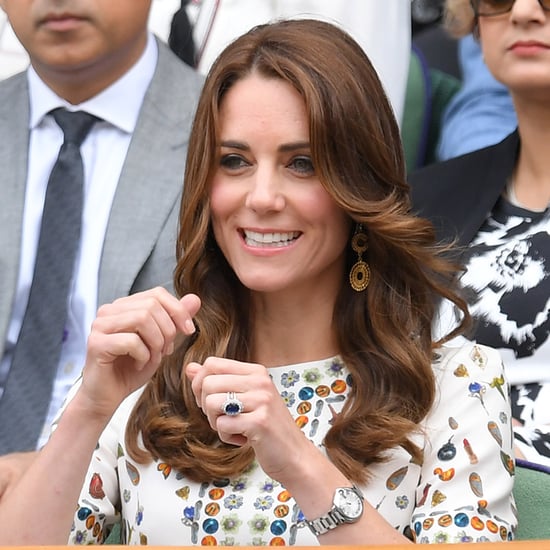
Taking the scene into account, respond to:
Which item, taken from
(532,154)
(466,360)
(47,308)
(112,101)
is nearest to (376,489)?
(466,360)

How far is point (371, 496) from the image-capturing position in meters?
1.72

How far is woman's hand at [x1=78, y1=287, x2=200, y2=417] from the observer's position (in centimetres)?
153

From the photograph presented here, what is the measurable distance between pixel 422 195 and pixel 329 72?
0.86 meters

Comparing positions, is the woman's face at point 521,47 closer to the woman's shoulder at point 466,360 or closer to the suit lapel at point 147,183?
the suit lapel at point 147,183

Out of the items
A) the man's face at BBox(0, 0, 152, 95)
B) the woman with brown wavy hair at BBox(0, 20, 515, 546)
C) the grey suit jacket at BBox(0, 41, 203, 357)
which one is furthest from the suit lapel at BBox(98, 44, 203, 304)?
the woman with brown wavy hair at BBox(0, 20, 515, 546)

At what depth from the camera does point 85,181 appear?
8.16 ft

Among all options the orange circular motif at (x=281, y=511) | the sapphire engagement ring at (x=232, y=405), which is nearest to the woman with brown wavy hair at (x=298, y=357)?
the orange circular motif at (x=281, y=511)

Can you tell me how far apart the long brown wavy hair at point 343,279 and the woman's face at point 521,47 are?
654 millimetres

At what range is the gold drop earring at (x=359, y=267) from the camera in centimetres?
189

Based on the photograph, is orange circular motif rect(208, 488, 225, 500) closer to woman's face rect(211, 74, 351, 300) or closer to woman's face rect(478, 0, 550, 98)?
woman's face rect(211, 74, 351, 300)

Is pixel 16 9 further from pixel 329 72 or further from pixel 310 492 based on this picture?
pixel 310 492

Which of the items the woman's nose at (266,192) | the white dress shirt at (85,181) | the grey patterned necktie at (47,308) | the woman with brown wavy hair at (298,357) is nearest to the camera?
the woman with brown wavy hair at (298,357)

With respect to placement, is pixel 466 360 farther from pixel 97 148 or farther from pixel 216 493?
pixel 97 148

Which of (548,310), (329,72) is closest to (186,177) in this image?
(329,72)
